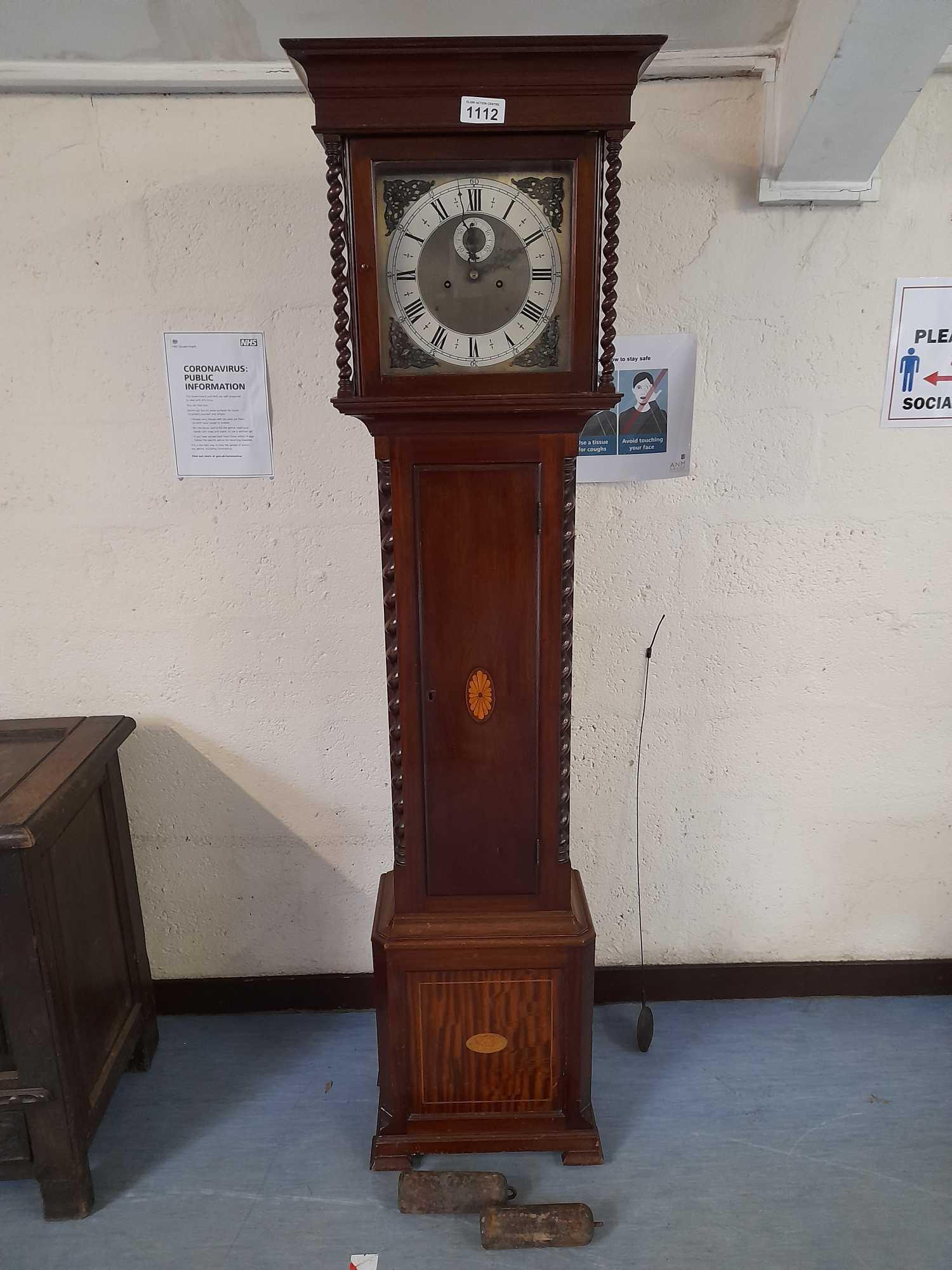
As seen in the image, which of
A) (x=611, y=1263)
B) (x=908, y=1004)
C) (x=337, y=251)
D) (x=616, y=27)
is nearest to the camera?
(x=337, y=251)

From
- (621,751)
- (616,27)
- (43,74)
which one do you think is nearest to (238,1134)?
(621,751)

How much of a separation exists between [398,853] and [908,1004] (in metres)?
1.60

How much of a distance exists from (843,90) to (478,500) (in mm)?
1080

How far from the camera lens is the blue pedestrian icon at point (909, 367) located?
1934 millimetres

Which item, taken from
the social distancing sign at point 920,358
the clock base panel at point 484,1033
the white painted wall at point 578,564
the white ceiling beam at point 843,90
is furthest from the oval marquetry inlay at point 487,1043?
the white ceiling beam at point 843,90

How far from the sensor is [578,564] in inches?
80.6

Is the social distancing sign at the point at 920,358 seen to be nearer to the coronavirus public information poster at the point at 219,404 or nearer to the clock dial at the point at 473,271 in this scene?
the clock dial at the point at 473,271

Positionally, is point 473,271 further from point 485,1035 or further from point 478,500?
point 485,1035

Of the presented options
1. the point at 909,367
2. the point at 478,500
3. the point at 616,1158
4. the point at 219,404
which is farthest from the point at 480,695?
the point at 909,367

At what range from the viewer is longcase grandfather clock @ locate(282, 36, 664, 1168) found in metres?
1.35

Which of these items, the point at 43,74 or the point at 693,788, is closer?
the point at 43,74

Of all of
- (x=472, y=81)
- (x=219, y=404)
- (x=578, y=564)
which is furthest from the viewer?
(x=578, y=564)

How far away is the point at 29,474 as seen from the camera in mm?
1968

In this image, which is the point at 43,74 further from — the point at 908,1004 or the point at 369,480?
the point at 908,1004
